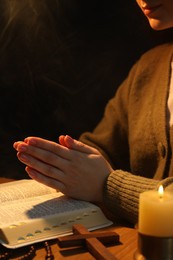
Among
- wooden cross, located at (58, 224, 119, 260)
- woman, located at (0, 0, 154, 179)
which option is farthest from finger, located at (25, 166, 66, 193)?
woman, located at (0, 0, 154, 179)

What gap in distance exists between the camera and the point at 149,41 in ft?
5.95

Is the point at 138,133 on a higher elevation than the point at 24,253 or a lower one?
lower

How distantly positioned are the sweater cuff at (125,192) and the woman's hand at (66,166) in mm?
28

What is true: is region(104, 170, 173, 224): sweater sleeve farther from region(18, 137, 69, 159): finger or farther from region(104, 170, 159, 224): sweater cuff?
region(18, 137, 69, 159): finger

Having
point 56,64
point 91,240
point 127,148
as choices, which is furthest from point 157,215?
point 56,64

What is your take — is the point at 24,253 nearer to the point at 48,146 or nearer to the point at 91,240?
the point at 91,240

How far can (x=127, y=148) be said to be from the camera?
1.68 metres

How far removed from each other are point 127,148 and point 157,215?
0.93 m

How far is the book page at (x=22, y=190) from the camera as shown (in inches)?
46.8

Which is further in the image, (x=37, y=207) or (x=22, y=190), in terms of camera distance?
(x=22, y=190)

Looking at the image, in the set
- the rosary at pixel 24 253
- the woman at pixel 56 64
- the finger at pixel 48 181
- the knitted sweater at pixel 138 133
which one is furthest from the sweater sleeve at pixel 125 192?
the woman at pixel 56 64

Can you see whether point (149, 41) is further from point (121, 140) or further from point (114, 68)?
point (121, 140)

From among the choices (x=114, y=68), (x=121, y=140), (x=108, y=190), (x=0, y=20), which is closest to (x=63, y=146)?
(x=108, y=190)

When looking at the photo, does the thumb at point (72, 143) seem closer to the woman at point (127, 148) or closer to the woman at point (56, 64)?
the woman at point (127, 148)
